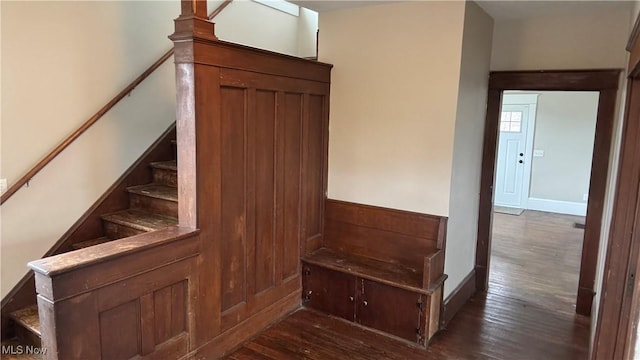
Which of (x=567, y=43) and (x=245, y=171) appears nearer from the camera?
(x=245, y=171)

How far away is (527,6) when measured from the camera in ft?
10.6

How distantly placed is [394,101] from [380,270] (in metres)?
1.31

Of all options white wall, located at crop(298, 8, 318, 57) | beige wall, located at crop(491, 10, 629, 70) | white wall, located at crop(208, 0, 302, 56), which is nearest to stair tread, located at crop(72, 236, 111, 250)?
white wall, located at crop(208, 0, 302, 56)

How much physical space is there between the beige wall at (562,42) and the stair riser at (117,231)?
330cm

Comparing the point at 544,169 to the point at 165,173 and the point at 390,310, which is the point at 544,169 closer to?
the point at 390,310

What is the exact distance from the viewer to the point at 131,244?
87.1 inches

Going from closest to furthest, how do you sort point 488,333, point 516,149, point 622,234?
point 622,234
point 488,333
point 516,149

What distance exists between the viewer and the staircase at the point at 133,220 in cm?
266

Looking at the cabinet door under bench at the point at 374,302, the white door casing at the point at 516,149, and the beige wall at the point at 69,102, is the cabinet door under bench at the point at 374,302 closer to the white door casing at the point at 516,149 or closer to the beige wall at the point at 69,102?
the beige wall at the point at 69,102

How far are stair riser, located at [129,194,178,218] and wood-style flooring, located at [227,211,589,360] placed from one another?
3.79 ft

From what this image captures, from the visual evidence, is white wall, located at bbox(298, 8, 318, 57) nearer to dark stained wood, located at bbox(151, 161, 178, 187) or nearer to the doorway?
dark stained wood, located at bbox(151, 161, 178, 187)

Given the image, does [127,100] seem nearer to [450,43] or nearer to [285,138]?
[285,138]

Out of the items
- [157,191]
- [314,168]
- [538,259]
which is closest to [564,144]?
[538,259]
